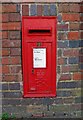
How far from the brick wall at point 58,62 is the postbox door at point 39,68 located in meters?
0.13

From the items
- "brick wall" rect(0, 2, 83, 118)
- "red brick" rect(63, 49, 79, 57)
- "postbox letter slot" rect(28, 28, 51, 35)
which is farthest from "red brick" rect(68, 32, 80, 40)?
"postbox letter slot" rect(28, 28, 51, 35)

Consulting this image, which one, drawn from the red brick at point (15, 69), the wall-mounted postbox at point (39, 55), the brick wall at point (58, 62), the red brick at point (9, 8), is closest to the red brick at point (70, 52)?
the brick wall at point (58, 62)

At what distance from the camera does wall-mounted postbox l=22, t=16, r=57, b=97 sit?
3.48m

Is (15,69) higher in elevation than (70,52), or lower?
lower

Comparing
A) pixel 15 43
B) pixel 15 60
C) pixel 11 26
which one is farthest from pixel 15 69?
pixel 11 26

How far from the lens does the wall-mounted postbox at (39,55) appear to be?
3484mm

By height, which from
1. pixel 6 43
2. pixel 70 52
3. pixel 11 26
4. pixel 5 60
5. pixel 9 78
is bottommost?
pixel 9 78

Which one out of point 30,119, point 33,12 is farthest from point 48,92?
point 33,12

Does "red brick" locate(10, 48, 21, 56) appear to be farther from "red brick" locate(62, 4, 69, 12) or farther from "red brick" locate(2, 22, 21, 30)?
"red brick" locate(62, 4, 69, 12)

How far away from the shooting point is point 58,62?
3.60 meters

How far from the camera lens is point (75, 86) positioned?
12.0ft

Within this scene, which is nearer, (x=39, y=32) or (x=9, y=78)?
(x=39, y=32)

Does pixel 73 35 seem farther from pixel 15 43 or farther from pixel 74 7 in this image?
pixel 15 43

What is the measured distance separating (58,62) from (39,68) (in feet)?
0.87
